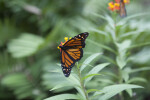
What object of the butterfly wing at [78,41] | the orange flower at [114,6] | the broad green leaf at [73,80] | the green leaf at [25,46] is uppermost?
the green leaf at [25,46]

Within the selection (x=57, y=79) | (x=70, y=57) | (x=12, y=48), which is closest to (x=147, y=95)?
(x=57, y=79)

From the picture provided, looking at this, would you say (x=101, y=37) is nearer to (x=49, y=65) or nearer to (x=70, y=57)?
(x=49, y=65)

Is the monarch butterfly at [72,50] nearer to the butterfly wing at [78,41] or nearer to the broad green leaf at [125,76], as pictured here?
the butterfly wing at [78,41]

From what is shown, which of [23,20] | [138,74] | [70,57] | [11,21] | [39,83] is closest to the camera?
[70,57]

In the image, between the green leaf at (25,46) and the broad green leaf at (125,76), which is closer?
the broad green leaf at (125,76)

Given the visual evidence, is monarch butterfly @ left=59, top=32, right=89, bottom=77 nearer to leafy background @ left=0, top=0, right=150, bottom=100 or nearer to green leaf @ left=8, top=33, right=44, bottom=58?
leafy background @ left=0, top=0, right=150, bottom=100

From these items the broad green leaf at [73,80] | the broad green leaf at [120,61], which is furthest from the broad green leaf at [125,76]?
the broad green leaf at [73,80]

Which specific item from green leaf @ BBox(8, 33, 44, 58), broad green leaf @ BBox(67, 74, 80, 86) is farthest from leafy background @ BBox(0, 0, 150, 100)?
broad green leaf @ BBox(67, 74, 80, 86)

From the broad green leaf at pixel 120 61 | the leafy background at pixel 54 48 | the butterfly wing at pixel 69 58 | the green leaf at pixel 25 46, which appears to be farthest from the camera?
the green leaf at pixel 25 46
